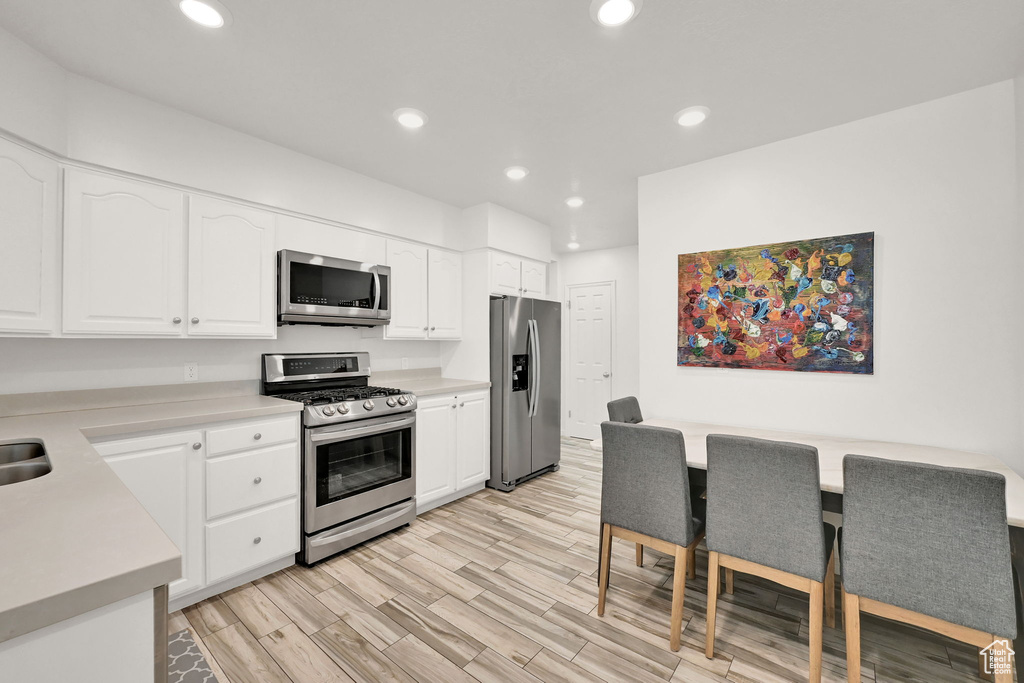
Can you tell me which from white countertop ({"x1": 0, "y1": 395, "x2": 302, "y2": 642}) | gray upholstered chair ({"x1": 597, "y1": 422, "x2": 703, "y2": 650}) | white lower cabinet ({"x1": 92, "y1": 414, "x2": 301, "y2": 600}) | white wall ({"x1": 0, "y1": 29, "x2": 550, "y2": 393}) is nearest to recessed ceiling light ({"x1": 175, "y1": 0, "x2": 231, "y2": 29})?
white wall ({"x1": 0, "y1": 29, "x2": 550, "y2": 393})

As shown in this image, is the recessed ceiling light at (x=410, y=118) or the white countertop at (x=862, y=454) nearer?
the white countertop at (x=862, y=454)

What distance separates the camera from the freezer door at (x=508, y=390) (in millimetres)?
3902

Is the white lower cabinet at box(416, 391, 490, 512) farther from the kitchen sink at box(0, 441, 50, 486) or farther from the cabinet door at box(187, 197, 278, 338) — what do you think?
the kitchen sink at box(0, 441, 50, 486)

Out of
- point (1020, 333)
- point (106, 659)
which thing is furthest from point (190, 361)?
point (1020, 333)

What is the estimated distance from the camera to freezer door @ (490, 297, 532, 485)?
3.90 m

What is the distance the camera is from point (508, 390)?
389 centimetres

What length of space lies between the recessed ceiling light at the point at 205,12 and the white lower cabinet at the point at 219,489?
1753 millimetres

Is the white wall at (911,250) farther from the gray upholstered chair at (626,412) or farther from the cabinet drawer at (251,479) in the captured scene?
the cabinet drawer at (251,479)

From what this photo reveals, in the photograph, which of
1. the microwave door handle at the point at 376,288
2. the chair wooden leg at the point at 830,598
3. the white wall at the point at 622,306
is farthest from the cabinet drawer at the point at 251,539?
the white wall at the point at 622,306

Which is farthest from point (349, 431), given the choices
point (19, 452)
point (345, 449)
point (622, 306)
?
point (622, 306)

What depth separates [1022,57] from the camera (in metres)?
1.90

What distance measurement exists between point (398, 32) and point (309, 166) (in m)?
1.48

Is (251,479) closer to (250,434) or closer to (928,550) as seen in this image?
(250,434)

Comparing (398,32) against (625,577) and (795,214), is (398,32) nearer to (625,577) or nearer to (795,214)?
(795,214)
